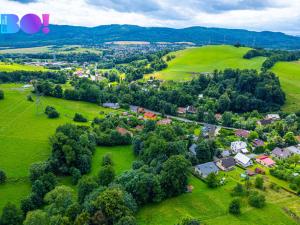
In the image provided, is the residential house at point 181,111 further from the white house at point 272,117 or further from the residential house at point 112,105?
the white house at point 272,117

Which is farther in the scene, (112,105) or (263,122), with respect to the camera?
(112,105)

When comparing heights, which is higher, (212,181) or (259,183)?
(259,183)

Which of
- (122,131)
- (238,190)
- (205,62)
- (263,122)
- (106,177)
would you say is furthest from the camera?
(205,62)

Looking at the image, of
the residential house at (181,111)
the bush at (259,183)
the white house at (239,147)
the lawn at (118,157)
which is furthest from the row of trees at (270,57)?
the lawn at (118,157)

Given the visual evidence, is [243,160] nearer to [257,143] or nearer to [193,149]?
[193,149]

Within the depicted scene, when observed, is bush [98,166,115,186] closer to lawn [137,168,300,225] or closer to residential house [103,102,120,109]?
lawn [137,168,300,225]

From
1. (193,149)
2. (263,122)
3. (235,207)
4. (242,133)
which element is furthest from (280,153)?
(235,207)

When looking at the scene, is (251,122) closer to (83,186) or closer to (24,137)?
(83,186)
